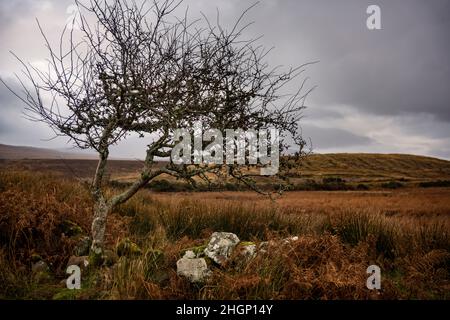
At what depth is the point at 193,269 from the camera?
4.76m

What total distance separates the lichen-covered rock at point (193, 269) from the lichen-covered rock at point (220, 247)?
11.2 inches

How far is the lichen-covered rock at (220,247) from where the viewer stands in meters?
5.13

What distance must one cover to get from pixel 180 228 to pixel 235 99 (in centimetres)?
464

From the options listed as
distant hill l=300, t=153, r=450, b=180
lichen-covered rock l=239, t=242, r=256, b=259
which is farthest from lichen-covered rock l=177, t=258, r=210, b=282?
distant hill l=300, t=153, r=450, b=180

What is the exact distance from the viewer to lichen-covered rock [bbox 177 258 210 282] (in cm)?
470

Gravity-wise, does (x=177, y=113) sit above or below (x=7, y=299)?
above

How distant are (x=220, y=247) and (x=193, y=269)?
0.66m

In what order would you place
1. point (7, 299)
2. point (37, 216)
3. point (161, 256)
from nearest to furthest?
point (7, 299)
point (161, 256)
point (37, 216)

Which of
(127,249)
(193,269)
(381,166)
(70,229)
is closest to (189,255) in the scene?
(193,269)

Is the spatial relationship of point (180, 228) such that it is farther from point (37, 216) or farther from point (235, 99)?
point (235, 99)

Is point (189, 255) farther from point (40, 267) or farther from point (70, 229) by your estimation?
point (70, 229)

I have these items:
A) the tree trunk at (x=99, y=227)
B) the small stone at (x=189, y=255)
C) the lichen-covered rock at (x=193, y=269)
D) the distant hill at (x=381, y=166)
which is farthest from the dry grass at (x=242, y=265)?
the distant hill at (x=381, y=166)
